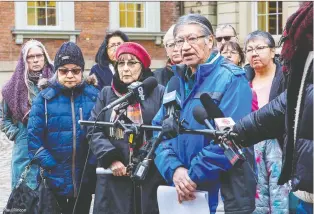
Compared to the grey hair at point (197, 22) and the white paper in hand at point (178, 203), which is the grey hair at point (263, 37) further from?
the white paper in hand at point (178, 203)

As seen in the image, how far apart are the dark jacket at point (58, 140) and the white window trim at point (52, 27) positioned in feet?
43.5

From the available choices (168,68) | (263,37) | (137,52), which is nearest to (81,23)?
(168,68)

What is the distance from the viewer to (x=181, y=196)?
14.5ft

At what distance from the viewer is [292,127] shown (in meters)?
3.46

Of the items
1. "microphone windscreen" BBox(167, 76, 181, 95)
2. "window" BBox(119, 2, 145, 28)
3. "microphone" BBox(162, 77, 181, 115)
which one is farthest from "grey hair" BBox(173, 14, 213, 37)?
"window" BBox(119, 2, 145, 28)

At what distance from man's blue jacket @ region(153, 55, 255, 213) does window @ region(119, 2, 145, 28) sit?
16.6 metres

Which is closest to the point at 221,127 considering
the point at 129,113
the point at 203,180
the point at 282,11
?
the point at 203,180

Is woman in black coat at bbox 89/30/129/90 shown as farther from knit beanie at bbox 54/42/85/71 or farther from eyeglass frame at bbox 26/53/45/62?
knit beanie at bbox 54/42/85/71

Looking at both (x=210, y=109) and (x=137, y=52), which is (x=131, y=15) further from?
(x=210, y=109)

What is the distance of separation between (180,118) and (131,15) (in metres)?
17.2

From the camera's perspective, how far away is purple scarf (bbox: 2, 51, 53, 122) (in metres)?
6.80

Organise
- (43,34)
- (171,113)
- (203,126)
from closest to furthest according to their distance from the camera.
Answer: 1. (171,113)
2. (203,126)
3. (43,34)

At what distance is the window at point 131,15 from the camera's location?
21125 millimetres

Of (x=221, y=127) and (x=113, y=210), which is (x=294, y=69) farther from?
(x=113, y=210)
